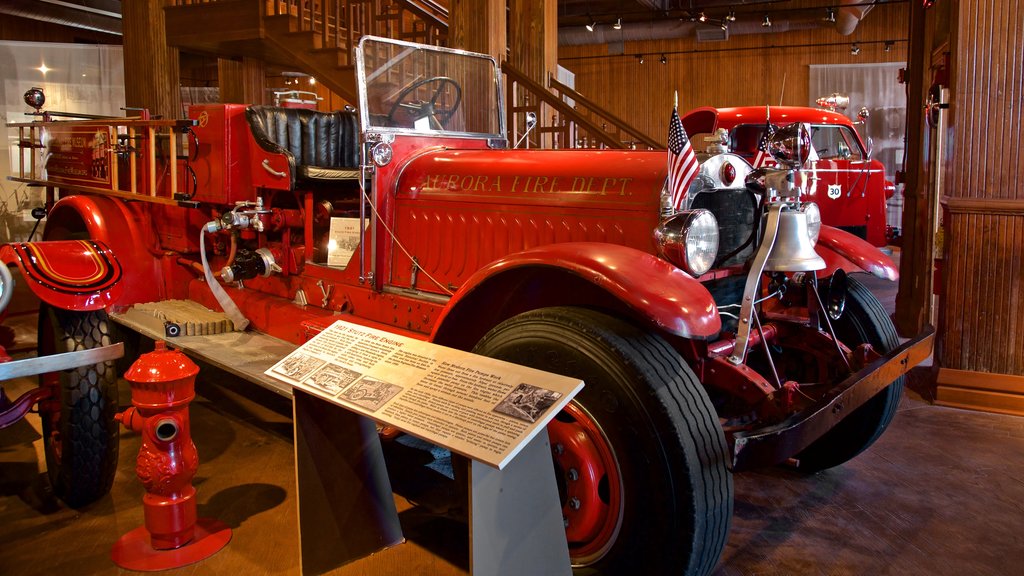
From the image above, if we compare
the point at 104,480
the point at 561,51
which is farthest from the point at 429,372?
the point at 561,51

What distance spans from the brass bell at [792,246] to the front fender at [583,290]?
53cm

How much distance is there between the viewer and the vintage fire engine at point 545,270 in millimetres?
2215

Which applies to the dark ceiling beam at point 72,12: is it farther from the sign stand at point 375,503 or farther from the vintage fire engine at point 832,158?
the sign stand at point 375,503

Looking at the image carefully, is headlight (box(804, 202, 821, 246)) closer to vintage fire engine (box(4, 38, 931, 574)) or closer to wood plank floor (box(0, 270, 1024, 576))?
vintage fire engine (box(4, 38, 931, 574))

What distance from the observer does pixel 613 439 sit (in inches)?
88.5

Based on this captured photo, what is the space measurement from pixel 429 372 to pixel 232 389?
2976 mm

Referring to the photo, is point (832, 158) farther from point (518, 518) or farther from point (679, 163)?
point (518, 518)

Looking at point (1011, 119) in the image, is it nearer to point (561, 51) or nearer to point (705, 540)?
point (705, 540)

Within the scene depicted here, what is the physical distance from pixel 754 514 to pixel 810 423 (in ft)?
3.39

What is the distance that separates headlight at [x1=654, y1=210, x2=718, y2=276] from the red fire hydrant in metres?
1.68

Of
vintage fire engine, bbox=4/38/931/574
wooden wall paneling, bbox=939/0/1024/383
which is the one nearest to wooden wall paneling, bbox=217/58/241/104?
vintage fire engine, bbox=4/38/931/574

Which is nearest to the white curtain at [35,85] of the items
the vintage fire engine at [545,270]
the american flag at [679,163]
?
the vintage fire engine at [545,270]

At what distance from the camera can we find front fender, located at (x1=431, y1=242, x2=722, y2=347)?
2.20 metres

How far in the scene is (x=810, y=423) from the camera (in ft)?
7.38
